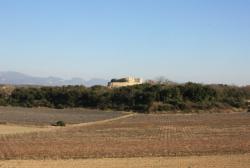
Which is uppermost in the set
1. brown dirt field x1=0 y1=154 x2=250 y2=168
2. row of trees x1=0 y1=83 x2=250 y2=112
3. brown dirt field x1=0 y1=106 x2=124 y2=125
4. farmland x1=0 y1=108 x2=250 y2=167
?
row of trees x1=0 y1=83 x2=250 y2=112

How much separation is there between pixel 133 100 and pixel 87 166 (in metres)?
62.7

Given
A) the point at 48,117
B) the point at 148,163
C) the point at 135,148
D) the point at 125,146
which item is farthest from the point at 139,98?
the point at 148,163

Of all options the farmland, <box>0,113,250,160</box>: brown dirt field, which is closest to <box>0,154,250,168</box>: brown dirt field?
the farmland

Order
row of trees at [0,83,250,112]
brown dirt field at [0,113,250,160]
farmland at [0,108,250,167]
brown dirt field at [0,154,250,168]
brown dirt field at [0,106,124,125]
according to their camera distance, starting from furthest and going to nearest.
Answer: row of trees at [0,83,250,112]
brown dirt field at [0,106,124,125]
brown dirt field at [0,113,250,160]
farmland at [0,108,250,167]
brown dirt field at [0,154,250,168]

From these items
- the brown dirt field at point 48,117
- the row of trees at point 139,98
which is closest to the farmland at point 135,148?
the brown dirt field at point 48,117

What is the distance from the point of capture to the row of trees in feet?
277

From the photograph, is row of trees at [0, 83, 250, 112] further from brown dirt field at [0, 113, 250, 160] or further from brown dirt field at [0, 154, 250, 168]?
brown dirt field at [0, 154, 250, 168]

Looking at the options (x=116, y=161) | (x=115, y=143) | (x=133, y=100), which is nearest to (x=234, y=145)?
(x=115, y=143)

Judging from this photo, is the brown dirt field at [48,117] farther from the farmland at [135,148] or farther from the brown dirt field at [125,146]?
the farmland at [135,148]

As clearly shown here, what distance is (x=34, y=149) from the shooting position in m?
31.6

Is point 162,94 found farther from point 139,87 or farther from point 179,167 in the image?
point 179,167

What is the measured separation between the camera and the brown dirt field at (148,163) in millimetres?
24391

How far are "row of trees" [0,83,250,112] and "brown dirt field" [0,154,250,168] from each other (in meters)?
54.2

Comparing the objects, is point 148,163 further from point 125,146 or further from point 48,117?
point 48,117
